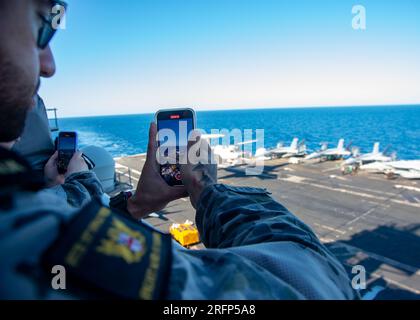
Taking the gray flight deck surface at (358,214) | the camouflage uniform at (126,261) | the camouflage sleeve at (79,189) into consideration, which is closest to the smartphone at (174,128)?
the camouflage sleeve at (79,189)

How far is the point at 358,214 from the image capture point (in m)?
20.6

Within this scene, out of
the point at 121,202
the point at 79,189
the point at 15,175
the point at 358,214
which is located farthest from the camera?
the point at 358,214

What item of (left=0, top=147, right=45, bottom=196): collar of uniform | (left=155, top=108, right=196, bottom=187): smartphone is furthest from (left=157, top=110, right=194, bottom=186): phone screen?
(left=0, top=147, right=45, bottom=196): collar of uniform

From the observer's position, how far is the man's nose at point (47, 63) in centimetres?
138

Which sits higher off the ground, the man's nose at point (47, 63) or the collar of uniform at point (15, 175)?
the man's nose at point (47, 63)

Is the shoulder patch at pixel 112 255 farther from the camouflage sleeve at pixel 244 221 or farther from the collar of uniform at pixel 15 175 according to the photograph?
the camouflage sleeve at pixel 244 221

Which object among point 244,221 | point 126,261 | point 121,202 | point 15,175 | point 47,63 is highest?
point 47,63

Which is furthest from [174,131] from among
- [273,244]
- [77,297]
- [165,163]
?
[77,297]

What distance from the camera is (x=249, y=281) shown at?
36.2 inches

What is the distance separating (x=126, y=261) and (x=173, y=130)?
7.31 feet

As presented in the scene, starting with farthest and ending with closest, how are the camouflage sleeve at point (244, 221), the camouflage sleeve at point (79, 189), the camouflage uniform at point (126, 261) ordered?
the camouflage sleeve at point (79, 189), the camouflage sleeve at point (244, 221), the camouflage uniform at point (126, 261)

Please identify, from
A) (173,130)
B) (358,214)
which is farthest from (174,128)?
(358,214)

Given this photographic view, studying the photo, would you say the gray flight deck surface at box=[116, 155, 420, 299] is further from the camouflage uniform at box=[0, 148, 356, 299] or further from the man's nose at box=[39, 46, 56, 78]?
the man's nose at box=[39, 46, 56, 78]

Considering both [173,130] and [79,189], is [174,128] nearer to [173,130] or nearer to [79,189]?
[173,130]
